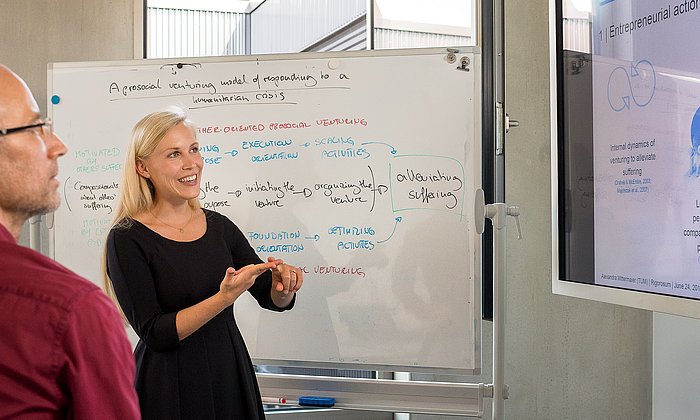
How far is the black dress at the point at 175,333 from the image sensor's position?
76.4 inches

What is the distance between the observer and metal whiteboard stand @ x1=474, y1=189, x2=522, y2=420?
7.97 ft

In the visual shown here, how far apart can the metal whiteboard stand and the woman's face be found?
88 centimetres

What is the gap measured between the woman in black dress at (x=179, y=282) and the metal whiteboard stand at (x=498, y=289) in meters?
0.67

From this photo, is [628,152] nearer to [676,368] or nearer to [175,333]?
[175,333]

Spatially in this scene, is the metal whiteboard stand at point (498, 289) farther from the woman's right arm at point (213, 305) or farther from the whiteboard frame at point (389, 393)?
the woman's right arm at point (213, 305)

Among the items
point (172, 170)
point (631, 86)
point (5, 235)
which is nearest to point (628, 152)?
point (631, 86)

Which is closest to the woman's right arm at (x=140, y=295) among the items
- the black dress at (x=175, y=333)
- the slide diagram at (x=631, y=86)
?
the black dress at (x=175, y=333)

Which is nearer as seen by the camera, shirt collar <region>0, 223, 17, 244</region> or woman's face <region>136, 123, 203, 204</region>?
shirt collar <region>0, 223, 17, 244</region>

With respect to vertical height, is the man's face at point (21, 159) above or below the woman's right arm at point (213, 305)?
Result: above

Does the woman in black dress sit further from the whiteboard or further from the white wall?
the white wall

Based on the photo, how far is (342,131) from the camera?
105 inches

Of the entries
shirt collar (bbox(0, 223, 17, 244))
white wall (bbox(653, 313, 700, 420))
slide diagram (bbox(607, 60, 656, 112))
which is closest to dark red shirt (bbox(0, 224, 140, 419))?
shirt collar (bbox(0, 223, 17, 244))

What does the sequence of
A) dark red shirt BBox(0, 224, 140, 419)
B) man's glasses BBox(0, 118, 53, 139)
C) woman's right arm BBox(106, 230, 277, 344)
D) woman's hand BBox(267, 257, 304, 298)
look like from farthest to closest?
1. woman's hand BBox(267, 257, 304, 298)
2. woman's right arm BBox(106, 230, 277, 344)
3. man's glasses BBox(0, 118, 53, 139)
4. dark red shirt BBox(0, 224, 140, 419)

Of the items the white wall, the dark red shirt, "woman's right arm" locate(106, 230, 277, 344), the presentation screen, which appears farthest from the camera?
the white wall
